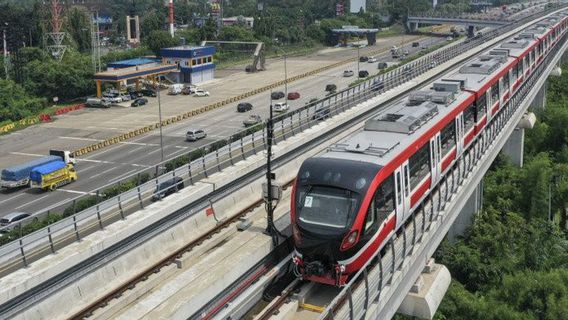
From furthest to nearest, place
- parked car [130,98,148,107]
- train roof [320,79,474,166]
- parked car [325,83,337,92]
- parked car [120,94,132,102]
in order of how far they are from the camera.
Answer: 1. parked car [325,83,337,92]
2. parked car [120,94,132,102]
3. parked car [130,98,148,107]
4. train roof [320,79,474,166]

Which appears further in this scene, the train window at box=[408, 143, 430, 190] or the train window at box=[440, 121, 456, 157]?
the train window at box=[440, 121, 456, 157]

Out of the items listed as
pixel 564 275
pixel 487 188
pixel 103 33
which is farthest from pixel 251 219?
pixel 103 33

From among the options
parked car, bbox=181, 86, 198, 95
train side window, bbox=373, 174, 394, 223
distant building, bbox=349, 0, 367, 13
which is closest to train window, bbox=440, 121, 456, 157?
train side window, bbox=373, 174, 394, 223

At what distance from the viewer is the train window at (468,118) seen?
75.0ft

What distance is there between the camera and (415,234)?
14906mm

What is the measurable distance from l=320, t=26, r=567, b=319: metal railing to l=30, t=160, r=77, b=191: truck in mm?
25690

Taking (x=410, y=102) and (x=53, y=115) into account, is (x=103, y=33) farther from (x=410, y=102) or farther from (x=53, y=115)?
(x=410, y=102)

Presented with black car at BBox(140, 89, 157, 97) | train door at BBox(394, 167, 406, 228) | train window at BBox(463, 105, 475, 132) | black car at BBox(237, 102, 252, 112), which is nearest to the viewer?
train door at BBox(394, 167, 406, 228)

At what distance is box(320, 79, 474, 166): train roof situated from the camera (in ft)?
50.6

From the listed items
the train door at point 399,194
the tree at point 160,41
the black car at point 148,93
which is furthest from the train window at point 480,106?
the tree at point 160,41

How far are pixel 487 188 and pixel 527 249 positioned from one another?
28.3 feet

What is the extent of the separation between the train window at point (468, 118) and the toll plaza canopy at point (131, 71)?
48.9m

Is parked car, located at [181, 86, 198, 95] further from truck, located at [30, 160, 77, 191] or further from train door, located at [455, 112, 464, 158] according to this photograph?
train door, located at [455, 112, 464, 158]

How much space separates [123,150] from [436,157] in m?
32.7
